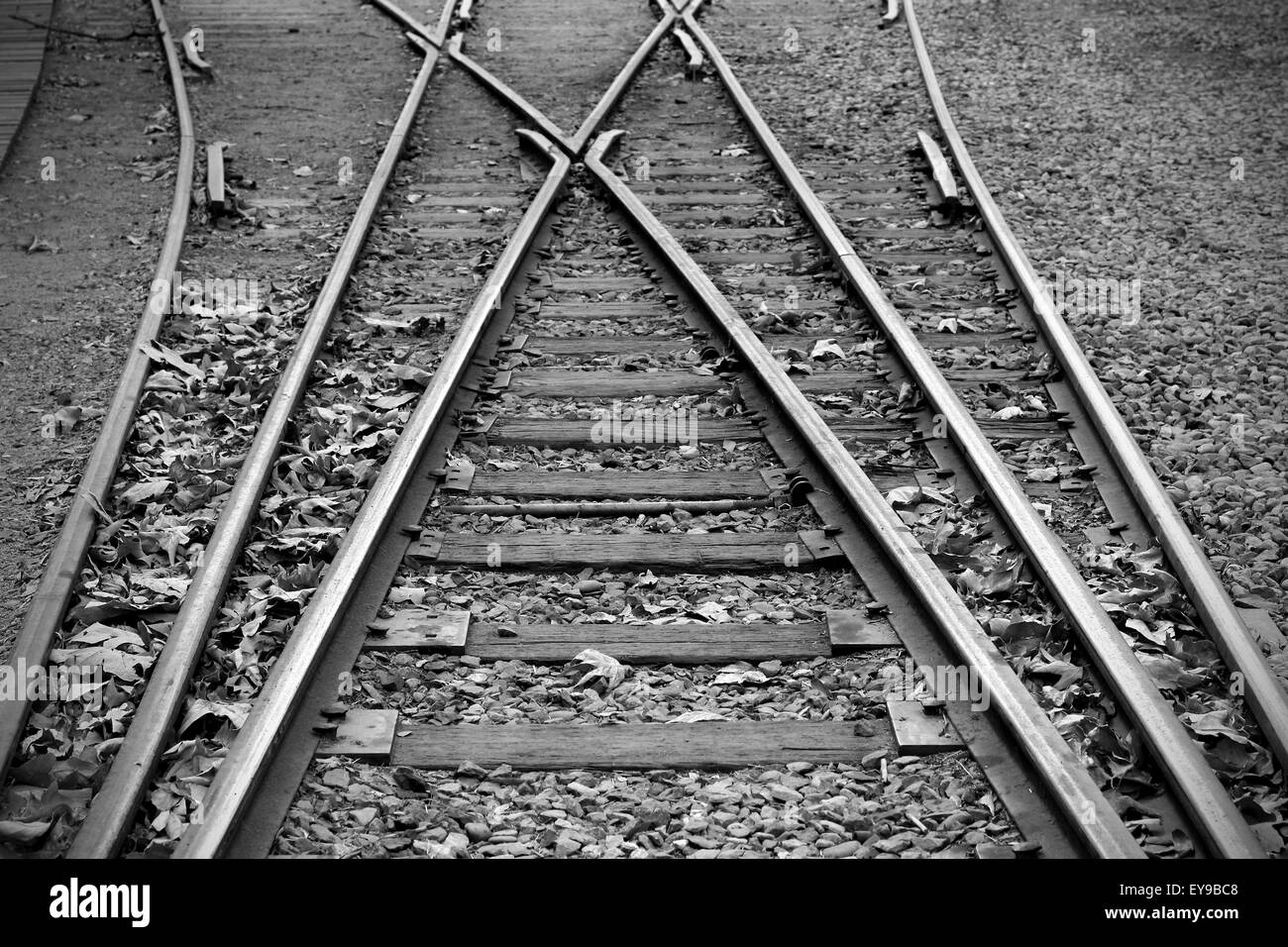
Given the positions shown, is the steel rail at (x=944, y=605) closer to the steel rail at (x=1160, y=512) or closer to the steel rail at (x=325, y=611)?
the steel rail at (x=1160, y=512)

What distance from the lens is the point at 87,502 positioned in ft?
15.5

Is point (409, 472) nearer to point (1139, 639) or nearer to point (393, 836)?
point (393, 836)

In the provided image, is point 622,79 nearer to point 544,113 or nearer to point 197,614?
point 544,113

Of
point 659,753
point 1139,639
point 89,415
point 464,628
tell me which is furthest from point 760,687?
point 89,415

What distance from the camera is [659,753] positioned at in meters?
3.63

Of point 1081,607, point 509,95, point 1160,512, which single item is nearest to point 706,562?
point 1081,607

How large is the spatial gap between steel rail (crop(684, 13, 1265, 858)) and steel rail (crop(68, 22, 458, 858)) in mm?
2948

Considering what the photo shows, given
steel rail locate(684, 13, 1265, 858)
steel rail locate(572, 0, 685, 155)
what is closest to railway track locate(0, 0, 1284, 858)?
steel rail locate(684, 13, 1265, 858)

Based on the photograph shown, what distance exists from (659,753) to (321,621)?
1253 millimetres

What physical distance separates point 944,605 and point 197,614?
2587 millimetres

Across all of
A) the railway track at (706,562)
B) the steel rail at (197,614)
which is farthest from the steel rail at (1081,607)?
the steel rail at (197,614)

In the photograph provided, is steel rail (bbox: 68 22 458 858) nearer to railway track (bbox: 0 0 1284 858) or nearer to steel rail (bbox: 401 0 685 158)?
railway track (bbox: 0 0 1284 858)

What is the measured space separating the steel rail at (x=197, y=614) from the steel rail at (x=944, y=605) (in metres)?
2.18

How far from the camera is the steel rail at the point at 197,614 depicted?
10.6 feet
